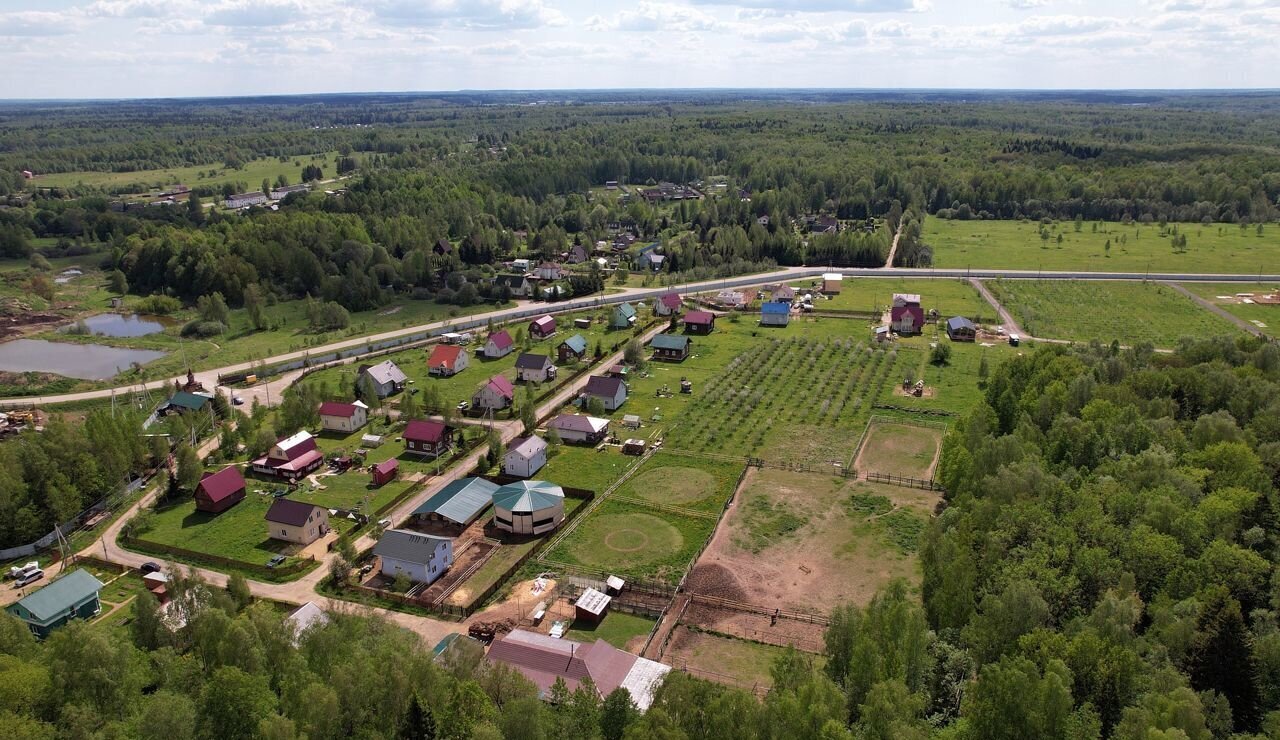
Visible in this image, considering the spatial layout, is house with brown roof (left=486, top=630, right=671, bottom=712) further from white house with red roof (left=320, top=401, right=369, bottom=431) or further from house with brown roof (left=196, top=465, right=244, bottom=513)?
white house with red roof (left=320, top=401, right=369, bottom=431)

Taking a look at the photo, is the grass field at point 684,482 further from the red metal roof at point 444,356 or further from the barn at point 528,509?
the red metal roof at point 444,356

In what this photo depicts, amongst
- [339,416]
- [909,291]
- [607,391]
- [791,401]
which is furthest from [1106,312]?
[339,416]

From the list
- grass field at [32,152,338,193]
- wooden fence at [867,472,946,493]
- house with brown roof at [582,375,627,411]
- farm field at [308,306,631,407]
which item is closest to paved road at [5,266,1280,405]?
farm field at [308,306,631,407]

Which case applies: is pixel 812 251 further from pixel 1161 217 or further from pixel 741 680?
pixel 741 680

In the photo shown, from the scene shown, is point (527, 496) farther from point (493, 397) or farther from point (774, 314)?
point (774, 314)

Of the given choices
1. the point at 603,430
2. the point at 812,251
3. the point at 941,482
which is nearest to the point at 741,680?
the point at 941,482

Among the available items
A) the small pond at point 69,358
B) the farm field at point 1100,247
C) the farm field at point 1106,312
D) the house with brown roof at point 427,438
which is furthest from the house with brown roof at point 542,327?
the farm field at point 1100,247
